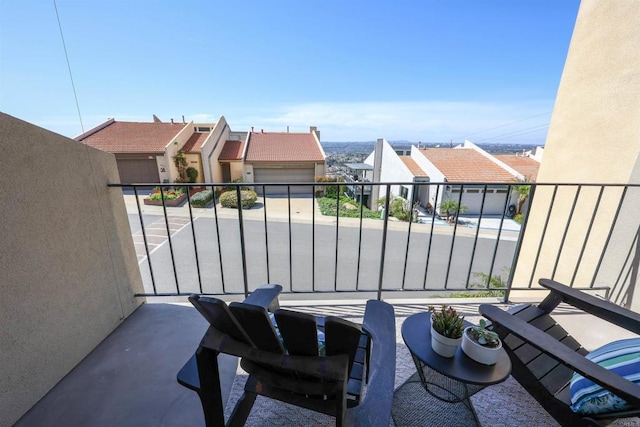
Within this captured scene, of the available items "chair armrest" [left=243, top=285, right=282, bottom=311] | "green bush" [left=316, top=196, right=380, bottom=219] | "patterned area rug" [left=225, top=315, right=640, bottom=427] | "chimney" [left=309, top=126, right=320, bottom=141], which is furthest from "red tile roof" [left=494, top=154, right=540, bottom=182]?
"chair armrest" [left=243, top=285, right=282, bottom=311]

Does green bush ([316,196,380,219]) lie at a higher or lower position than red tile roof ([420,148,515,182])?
lower

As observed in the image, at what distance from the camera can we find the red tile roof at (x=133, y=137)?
15133 millimetres

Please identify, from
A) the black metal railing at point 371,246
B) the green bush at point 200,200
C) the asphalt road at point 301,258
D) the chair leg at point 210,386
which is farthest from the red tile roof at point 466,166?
the chair leg at point 210,386

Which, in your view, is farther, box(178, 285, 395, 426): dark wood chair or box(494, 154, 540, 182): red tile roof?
box(494, 154, 540, 182): red tile roof

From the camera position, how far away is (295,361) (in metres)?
0.78

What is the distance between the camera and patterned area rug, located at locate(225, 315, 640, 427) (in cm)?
125

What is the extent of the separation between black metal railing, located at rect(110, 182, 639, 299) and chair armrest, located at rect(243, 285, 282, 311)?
0.54 meters

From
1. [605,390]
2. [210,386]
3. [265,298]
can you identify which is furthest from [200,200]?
[605,390]

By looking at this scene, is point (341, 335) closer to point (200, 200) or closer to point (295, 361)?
point (295, 361)

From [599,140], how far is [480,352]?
2.85 m

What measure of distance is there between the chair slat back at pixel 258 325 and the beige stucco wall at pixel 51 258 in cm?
128

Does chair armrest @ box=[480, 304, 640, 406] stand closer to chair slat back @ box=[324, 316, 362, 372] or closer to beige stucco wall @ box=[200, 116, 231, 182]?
chair slat back @ box=[324, 316, 362, 372]

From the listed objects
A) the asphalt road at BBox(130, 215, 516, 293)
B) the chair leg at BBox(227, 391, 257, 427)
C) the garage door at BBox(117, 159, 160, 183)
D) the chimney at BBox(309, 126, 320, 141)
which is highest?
the chimney at BBox(309, 126, 320, 141)

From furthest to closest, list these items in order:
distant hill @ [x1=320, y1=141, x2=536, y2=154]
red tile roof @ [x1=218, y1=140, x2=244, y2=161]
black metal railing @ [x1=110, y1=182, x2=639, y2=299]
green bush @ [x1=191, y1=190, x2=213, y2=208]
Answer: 1. distant hill @ [x1=320, y1=141, x2=536, y2=154]
2. red tile roof @ [x1=218, y1=140, x2=244, y2=161]
3. green bush @ [x1=191, y1=190, x2=213, y2=208]
4. black metal railing @ [x1=110, y1=182, x2=639, y2=299]
